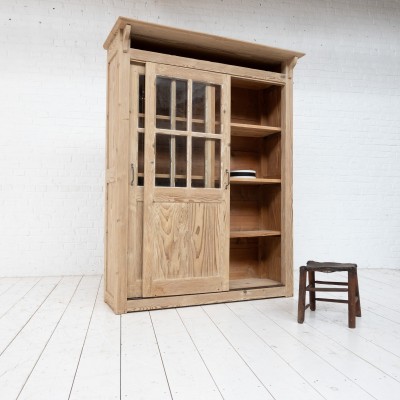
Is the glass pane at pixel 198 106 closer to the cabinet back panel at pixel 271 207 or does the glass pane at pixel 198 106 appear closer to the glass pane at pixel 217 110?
the glass pane at pixel 217 110

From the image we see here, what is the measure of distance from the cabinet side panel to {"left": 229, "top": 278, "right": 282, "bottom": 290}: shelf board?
1.07 meters

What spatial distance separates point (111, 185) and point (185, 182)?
62 centimetres

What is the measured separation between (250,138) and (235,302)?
1736 mm

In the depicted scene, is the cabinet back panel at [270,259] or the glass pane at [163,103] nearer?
the glass pane at [163,103]

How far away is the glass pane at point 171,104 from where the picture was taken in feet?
10.4

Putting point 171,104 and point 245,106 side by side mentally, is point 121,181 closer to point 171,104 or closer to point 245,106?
point 171,104

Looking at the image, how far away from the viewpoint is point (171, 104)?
322 cm

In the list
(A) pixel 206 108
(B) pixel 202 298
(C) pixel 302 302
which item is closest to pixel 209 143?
(A) pixel 206 108

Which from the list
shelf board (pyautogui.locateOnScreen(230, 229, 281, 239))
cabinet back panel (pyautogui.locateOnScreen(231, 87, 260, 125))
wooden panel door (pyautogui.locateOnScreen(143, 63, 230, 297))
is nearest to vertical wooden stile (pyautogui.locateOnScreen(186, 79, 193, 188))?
wooden panel door (pyautogui.locateOnScreen(143, 63, 230, 297))

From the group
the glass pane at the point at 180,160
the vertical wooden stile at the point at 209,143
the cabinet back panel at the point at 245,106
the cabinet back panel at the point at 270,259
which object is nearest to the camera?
the glass pane at the point at 180,160

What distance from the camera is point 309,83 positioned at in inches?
205

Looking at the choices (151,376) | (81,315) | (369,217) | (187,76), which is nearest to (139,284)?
(81,315)

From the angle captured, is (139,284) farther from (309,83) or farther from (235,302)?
(309,83)

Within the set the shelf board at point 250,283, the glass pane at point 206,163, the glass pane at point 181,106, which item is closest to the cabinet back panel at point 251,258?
the shelf board at point 250,283
